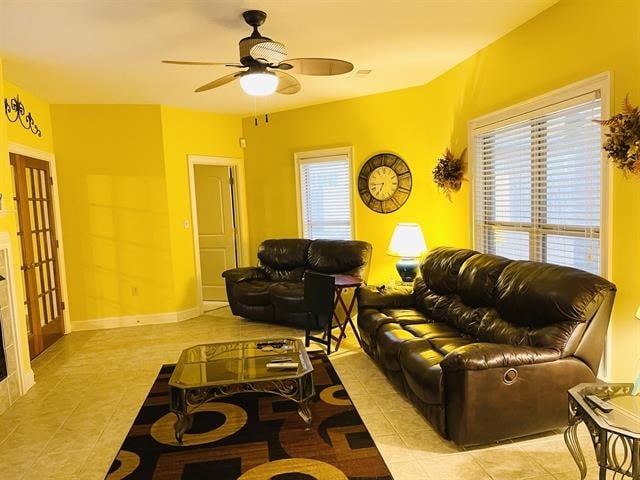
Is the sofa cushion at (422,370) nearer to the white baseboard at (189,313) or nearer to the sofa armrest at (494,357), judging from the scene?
the sofa armrest at (494,357)

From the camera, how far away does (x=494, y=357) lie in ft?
7.81

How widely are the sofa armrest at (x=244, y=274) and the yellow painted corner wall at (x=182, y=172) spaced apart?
593 millimetres

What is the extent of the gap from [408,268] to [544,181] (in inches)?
65.1

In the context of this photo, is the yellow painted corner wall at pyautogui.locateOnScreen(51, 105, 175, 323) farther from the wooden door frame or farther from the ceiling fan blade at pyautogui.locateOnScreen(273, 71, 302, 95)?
the ceiling fan blade at pyautogui.locateOnScreen(273, 71, 302, 95)

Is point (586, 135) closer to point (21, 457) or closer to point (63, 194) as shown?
point (21, 457)

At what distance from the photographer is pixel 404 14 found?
120 inches

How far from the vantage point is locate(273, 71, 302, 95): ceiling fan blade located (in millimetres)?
3025

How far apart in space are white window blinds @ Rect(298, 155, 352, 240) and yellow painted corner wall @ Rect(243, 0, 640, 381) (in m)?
0.17

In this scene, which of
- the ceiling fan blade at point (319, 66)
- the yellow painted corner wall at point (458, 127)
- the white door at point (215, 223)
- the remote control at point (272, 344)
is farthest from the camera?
the white door at point (215, 223)

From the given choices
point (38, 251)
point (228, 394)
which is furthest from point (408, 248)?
point (38, 251)

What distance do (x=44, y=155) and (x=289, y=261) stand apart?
120 inches

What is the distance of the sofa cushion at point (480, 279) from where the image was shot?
10.3ft

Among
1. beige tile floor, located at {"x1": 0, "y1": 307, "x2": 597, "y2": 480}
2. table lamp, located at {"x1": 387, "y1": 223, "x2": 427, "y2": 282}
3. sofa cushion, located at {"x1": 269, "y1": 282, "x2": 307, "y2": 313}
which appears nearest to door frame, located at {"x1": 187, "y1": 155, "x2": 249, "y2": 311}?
sofa cushion, located at {"x1": 269, "y1": 282, "x2": 307, "y2": 313}

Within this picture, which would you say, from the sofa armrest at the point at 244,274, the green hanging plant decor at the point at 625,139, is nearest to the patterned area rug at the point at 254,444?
the green hanging plant decor at the point at 625,139
